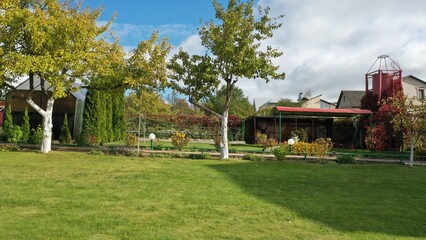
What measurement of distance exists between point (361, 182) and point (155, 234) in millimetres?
6567

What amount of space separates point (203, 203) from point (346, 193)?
11.2 feet

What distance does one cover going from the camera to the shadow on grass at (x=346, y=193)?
577cm

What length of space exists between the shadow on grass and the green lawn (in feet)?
0.07

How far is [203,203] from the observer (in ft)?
21.6

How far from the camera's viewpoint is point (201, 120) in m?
27.7

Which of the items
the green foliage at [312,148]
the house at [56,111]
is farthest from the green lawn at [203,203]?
the house at [56,111]

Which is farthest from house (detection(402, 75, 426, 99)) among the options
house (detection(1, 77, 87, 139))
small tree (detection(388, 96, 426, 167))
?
house (detection(1, 77, 87, 139))

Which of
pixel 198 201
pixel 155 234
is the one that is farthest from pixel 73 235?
pixel 198 201

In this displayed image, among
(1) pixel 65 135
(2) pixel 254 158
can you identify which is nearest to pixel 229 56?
(2) pixel 254 158

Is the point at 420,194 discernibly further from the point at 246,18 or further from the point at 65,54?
the point at 65,54

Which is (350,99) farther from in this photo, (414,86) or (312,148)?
(312,148)

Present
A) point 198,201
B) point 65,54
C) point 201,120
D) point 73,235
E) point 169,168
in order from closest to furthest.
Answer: point 73,235, point 198,201, point 169,168, point 65,54, point 201,120

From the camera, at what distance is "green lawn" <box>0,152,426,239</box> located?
5.05m

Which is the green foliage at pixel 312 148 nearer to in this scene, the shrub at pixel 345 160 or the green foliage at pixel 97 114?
the shrub at pixel 345 160
